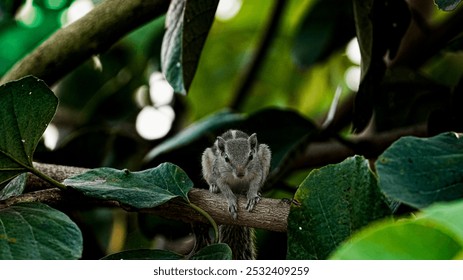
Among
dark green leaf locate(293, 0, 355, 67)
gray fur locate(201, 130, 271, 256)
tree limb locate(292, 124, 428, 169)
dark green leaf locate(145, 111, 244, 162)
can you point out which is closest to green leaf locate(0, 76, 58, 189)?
gray fur locate(201, 130, 271, 256)

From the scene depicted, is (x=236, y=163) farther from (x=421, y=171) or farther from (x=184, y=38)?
(x=421, y=171)

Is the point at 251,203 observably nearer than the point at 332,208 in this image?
No

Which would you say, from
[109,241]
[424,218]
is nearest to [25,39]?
[109,241]

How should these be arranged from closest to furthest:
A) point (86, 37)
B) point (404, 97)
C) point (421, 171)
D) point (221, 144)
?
1. point (421, 171)
2. point (86, 37)
3. point (221, 144)
4. point (404, 97)

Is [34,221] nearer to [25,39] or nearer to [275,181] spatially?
[275,181]

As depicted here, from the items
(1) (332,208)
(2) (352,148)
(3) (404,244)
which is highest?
(3) (404,244)

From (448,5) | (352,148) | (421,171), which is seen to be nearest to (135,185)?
(421,171)

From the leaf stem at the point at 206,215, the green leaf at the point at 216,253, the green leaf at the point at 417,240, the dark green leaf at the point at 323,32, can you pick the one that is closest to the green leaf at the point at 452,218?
the green leaf at the point at 417,240
